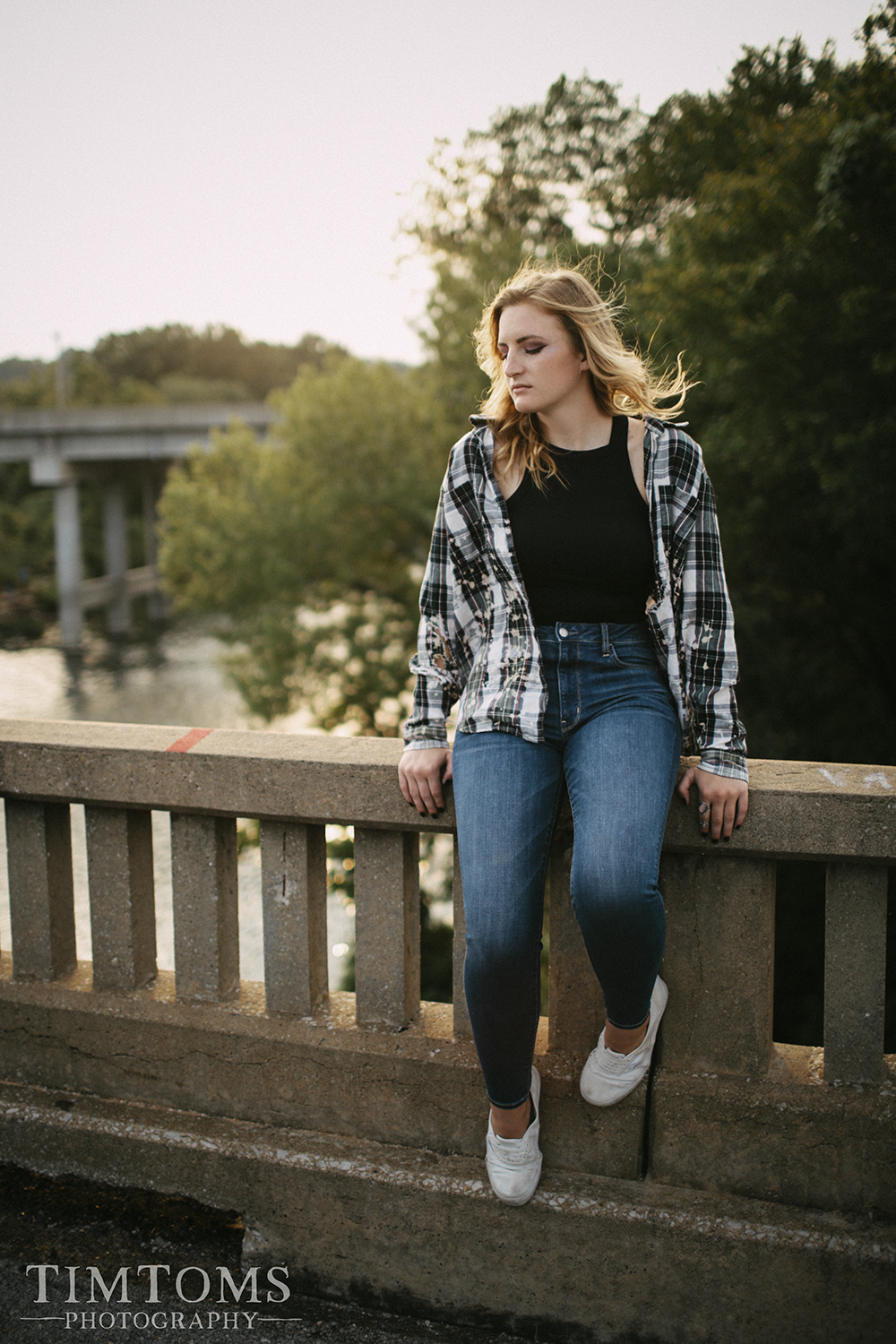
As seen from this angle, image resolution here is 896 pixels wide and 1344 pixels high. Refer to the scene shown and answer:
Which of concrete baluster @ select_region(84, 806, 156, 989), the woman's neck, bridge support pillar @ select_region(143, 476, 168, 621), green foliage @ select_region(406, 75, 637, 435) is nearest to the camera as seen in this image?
the woman's neck

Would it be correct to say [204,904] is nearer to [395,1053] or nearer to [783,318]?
[395,1053]

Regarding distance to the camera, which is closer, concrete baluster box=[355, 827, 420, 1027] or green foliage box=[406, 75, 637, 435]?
concrete baluster box=[355, 827, 420, 1027]

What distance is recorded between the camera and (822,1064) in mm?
2113

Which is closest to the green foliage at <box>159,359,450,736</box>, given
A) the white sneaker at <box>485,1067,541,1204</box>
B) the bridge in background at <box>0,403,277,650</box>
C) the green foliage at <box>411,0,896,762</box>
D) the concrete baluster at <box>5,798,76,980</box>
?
the green foliage at <box>411,0,896,762</box>

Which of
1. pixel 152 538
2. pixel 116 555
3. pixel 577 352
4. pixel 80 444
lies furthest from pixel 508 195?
pixel 152 538

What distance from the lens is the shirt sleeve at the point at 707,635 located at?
2090 millimetres

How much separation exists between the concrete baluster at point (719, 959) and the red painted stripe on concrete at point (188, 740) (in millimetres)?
1055

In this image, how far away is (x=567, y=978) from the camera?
218cm

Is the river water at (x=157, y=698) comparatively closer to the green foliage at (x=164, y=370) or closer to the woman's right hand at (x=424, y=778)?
the woman's right hand at (x=424, y=778)

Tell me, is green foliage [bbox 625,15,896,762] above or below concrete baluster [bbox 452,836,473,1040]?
above

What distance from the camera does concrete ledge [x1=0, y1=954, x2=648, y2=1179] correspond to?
2.18 meters

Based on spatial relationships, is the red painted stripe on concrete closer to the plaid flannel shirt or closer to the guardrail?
the guardrail

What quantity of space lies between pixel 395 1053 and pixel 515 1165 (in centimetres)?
34

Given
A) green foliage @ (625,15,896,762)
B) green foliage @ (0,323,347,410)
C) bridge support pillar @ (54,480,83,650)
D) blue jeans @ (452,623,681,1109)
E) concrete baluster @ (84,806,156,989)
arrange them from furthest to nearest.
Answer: green foliage @ (0,323,347,410) < bridge support pillar @ (54,480,83,650) < green foliage @ (625,15,896,762) < concrete baluster @ (84,806,156,989) < blue jeans @ (452,623,681,1109)
